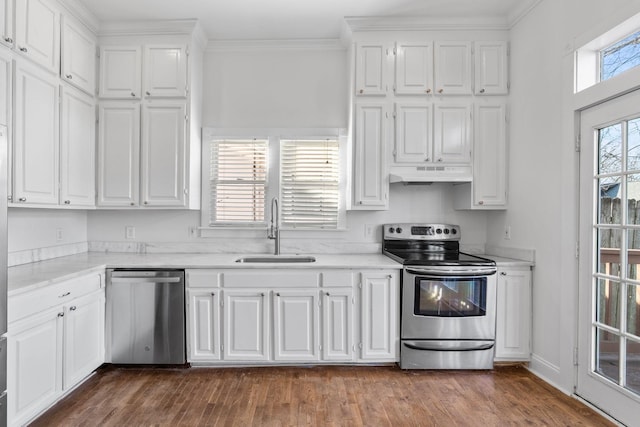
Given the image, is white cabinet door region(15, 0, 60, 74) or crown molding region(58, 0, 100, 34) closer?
white cabinet door region(15, 0, 60, 74)

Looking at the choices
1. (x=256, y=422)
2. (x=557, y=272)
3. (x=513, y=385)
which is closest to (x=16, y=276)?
(x=256, y=422)

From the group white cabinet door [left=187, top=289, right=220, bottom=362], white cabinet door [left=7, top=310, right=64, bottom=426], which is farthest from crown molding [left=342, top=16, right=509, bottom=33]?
white cabinet door [left=7, top=310, right=64, bottom=426]

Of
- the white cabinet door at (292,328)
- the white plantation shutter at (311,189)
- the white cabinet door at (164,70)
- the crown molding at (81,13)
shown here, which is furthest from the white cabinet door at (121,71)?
the white cabinet door at (292,328)

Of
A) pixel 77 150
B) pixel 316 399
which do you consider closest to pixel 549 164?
pixel 316 399

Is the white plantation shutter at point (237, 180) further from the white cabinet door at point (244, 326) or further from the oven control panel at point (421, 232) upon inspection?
the oven control panel at point (421, 232)

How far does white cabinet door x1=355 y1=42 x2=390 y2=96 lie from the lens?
128 inches

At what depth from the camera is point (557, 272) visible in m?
2.64

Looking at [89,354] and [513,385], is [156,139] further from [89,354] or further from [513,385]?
[513,385]

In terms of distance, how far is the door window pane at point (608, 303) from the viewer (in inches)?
87.2

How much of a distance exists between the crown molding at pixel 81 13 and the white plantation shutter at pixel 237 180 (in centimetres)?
141

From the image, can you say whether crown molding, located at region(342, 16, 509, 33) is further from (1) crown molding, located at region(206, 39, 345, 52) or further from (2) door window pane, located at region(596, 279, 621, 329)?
(2) door window pane, located at region(596, 279, 621, 329)

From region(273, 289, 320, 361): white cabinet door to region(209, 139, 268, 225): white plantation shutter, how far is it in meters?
1.00

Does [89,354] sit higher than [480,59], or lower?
lower

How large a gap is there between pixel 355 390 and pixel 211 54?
11.1 ft
